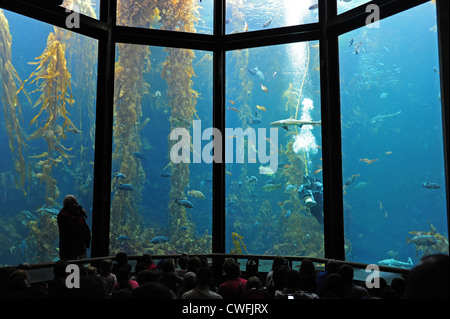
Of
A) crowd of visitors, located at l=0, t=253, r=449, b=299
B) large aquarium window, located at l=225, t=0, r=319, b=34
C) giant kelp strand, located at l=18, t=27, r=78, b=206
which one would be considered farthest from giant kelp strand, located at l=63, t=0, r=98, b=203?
crowd of visitors, located at l=0, t=253, r=449, b=299

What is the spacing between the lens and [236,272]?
2.82 metres

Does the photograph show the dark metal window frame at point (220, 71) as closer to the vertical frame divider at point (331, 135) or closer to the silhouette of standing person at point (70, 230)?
the vertical frame divider at point (331, 135)

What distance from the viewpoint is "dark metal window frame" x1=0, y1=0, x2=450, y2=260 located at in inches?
185

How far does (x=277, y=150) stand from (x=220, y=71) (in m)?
9.44

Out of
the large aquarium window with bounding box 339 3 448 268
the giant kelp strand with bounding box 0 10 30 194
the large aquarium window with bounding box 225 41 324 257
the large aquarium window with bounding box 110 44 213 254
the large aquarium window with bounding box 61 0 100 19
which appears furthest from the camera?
the large aquarium window with bounding box 339 3 448 268

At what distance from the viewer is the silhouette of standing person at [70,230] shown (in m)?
3.93

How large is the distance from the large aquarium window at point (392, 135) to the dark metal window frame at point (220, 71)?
22614 millimetres

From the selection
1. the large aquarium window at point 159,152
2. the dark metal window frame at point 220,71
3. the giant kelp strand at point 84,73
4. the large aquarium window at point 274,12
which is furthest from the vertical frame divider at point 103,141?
the large aquarium window at point 274,12

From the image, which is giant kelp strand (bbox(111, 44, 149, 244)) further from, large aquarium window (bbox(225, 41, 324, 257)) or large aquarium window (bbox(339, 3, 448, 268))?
large aquarium window (bbox(339, 3, 448, 268))

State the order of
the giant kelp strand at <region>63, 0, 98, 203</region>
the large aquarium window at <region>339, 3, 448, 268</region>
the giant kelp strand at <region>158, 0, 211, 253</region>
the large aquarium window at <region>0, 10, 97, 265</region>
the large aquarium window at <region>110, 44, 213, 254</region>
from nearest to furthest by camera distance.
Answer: the giant kelp strand at <region>158, 0, 211, 253</region> → the large aquarium window at <region>0, 10, 97, 265</region> → the large aquarium window at <region>110, 44, 213, 254</region> → the giant kelp strand at <region>63, 0, 98, 203</region> → the large aquarium window at <region>339, 3, 448, 268</region>

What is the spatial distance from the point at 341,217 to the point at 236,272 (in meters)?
2.47

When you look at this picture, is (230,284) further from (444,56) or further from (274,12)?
(274,12)

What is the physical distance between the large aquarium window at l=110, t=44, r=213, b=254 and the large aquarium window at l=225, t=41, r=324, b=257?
2039 millimetres

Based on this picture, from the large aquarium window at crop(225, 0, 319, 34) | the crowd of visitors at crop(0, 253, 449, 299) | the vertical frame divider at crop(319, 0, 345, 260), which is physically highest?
the large aquarium window at crop(225, 0, 319, 34)
